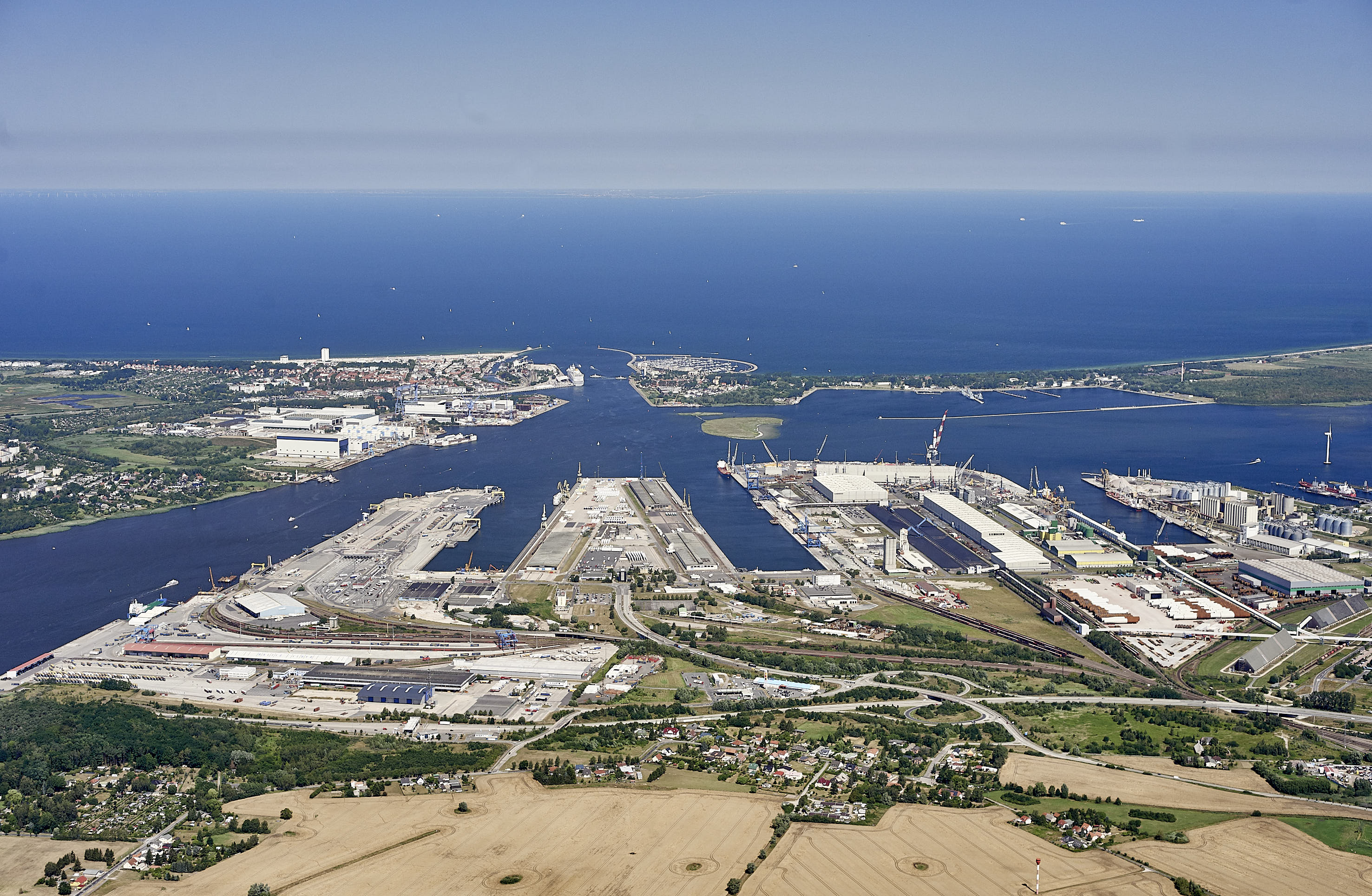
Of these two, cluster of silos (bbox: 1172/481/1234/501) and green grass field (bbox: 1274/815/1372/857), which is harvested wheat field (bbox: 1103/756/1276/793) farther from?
cluster of silos (bbox: 1172/481/1234/501)

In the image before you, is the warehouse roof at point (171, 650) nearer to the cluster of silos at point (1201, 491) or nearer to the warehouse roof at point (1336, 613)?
the warehouse roof at point (1336, 613)

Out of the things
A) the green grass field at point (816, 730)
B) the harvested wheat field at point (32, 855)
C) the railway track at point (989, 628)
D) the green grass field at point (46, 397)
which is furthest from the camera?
the green grass field at point (46, 397)

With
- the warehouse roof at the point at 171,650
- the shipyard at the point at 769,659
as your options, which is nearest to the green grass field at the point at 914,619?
the shipyard at the point at 769,659

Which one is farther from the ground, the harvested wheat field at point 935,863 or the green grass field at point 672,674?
the harvested wheat field at point 935,863

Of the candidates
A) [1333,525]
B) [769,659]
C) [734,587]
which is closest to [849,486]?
[734,587]

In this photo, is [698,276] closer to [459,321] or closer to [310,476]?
[459,321]

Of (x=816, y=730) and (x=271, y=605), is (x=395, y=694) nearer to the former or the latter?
(x=271, y=605)

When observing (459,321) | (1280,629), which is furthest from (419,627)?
(459,321)

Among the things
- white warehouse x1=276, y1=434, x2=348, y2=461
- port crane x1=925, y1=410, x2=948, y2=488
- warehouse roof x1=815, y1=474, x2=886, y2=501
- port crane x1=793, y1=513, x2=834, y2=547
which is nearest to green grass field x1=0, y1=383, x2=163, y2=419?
white warehouse x1=276, y1=434, x2=348, y2=461
